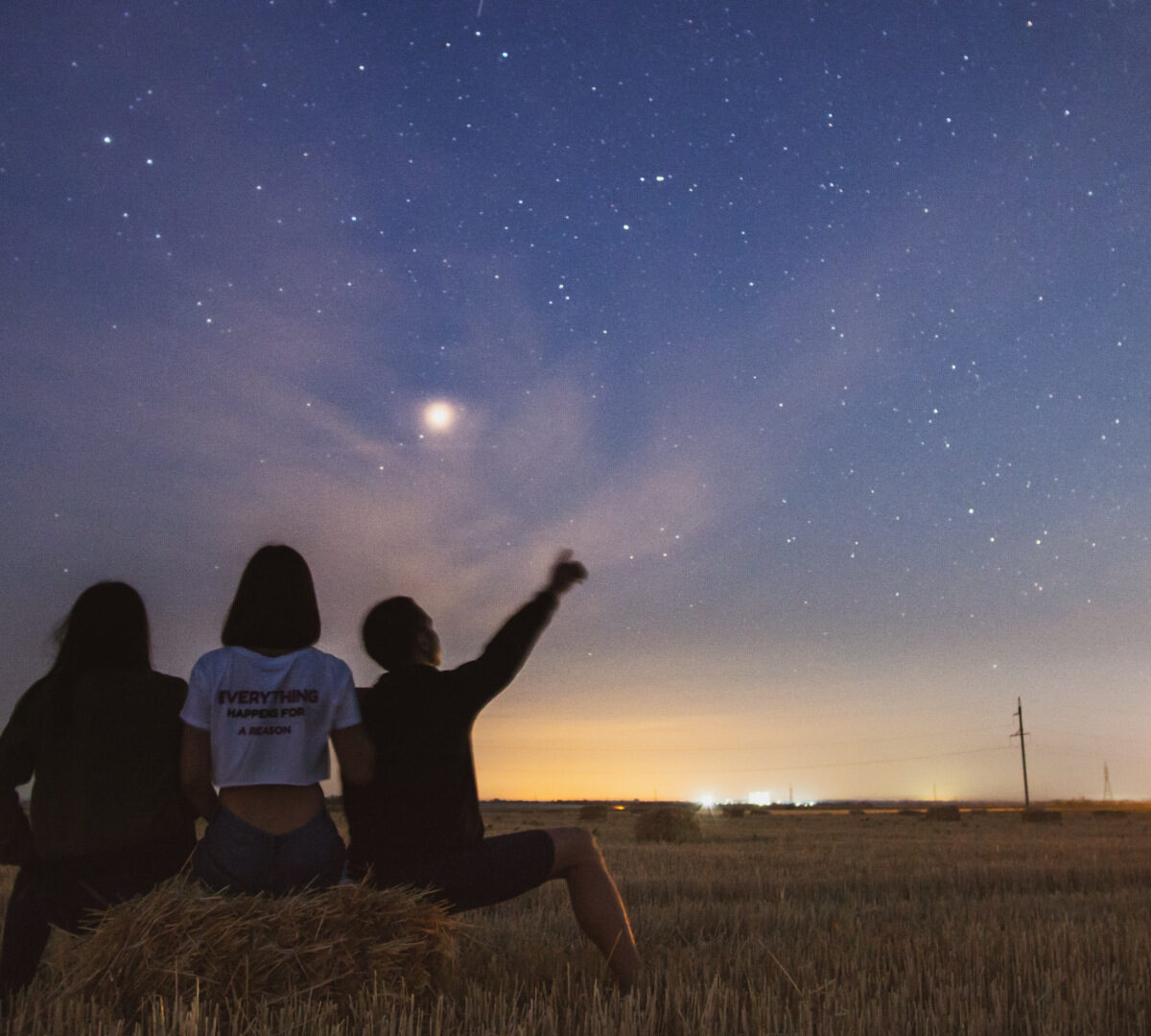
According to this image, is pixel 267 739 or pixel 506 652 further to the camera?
pixel 506 652

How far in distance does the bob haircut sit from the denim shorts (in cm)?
79

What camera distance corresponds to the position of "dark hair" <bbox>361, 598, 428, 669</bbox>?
417cm

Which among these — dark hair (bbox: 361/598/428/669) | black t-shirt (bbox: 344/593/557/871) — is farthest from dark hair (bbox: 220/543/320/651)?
black t-shirt (bbox: 344/593/557/871)

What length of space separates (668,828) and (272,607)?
21251mm

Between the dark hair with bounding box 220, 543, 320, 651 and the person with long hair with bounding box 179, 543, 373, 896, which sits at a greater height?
the dark hair with bounding box 220, 543, 320, 651

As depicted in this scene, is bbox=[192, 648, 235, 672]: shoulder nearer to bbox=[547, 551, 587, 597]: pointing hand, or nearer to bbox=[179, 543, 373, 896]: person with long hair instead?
bbox=[179, 543, 373, 896]: person with long hair

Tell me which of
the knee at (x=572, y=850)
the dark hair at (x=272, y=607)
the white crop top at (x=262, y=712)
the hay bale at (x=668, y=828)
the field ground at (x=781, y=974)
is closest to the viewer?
the field ground at (x=781, y=974)

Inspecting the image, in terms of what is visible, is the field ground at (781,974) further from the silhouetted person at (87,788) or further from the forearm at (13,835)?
the forearm at (13,835)

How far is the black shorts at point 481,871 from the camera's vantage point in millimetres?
3971

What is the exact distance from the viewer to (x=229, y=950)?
357 cm

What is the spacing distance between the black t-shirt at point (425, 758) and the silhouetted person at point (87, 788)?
2.59 ft

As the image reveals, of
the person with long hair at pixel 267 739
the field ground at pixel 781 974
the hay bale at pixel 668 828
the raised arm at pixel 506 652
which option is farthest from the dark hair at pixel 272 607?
the hay bale at pixel 668 828

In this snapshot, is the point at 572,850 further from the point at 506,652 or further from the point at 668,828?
the point at 668,828

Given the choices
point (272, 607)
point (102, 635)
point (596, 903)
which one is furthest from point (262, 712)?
point (596, 903)
